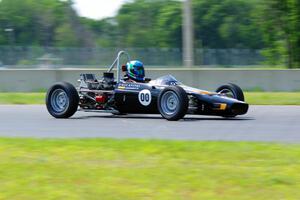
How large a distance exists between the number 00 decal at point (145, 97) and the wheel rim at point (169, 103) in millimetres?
523

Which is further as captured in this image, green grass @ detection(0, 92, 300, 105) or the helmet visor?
green grass @ detection(0, 92, 300, 105)

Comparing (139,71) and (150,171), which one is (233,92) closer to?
(139,71)

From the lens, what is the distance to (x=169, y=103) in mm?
14281

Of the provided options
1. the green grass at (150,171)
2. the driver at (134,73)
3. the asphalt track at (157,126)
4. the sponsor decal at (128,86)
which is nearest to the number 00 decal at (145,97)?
the sponsor decal at (128,86)

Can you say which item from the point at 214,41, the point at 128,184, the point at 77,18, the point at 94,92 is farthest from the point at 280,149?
the point at 77,18

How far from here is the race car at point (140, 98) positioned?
559 inches

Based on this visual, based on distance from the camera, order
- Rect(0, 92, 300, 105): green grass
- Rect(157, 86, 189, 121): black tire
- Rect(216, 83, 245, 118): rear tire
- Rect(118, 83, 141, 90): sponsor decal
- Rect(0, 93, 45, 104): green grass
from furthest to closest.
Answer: Rect(0, 93, 45, 104): green grass → Rect(0, 92, 300, 105): green grass → Rect(216, 83, 245, 118): rear tire → Rect(118, 83, 141, 90): sponsor decal → Rect(157, 86, 189, 121): black tire

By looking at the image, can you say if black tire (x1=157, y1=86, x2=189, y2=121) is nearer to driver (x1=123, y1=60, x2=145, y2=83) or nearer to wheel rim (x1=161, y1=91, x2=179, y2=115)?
wheel rim (x1=161, y1=91, x2=179, y2=115)

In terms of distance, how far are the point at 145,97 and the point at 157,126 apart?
166 cm

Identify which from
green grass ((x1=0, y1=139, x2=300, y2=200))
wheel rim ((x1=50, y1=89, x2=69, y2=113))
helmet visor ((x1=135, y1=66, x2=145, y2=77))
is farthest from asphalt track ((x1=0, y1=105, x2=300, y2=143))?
green grass ((x1=0, y1=139, x2=300, y2=200))

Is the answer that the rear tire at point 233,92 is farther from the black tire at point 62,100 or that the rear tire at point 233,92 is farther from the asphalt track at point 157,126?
the black tire at point 62,100

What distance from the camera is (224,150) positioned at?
9031mm

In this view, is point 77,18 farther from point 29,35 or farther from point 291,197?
point 291,197

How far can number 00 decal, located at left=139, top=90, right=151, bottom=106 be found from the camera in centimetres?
1478
